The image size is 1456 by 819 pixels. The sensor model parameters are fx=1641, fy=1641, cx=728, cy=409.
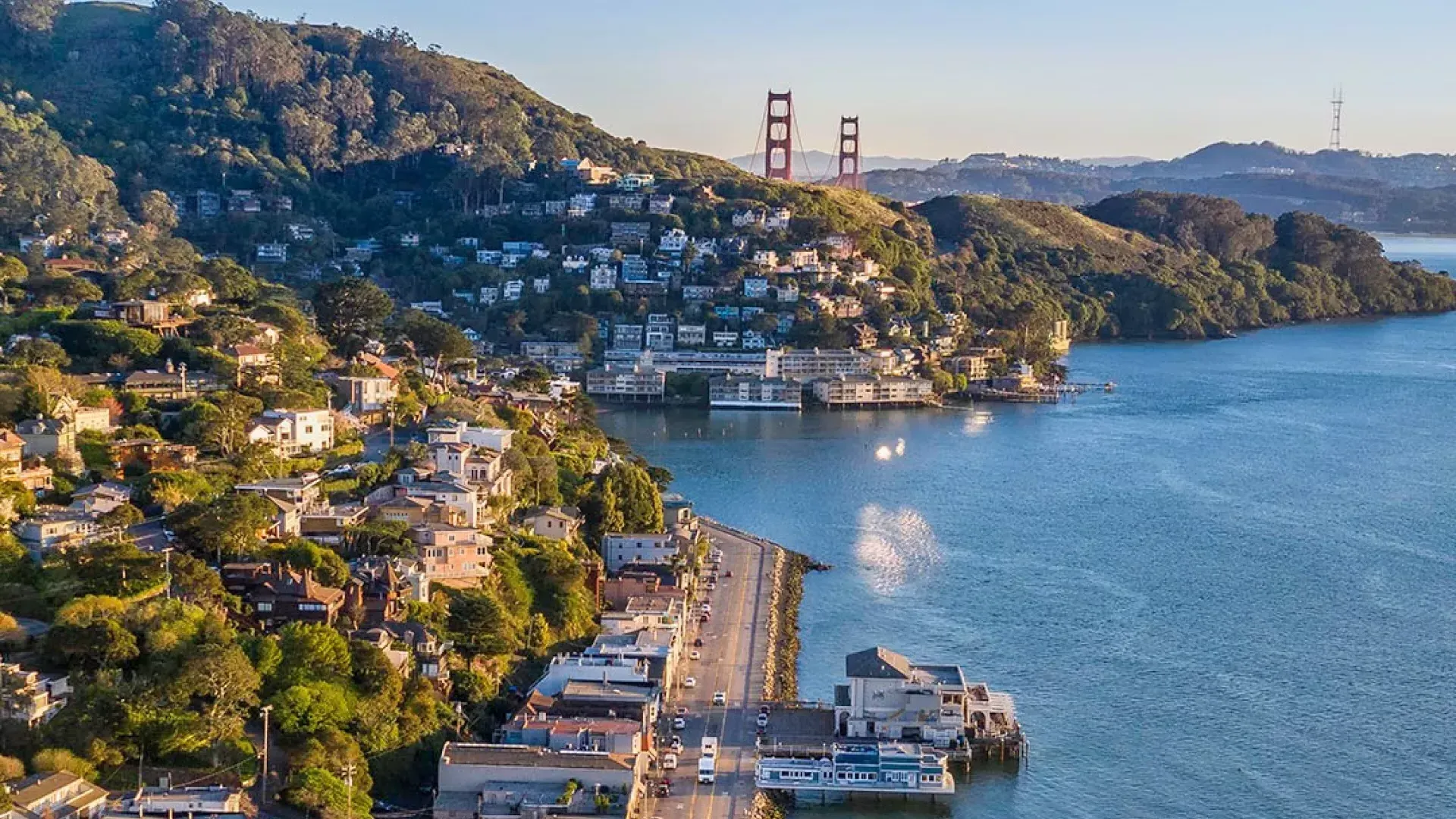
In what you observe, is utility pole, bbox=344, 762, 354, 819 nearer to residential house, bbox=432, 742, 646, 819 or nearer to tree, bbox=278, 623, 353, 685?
residential house, bbox=432, 742, 646, 819

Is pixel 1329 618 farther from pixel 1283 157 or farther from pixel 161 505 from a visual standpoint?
pixel 1283 157

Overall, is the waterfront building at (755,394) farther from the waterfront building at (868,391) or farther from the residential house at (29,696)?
the residential house at (29,696)

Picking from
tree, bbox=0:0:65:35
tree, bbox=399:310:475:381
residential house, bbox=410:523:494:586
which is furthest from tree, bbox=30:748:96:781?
tree, bbox=0:0:65:35

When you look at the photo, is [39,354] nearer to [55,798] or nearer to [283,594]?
[283,594]

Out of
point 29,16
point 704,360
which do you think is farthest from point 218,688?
point 29,16

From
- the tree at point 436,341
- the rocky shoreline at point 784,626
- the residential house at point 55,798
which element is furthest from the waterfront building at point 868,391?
the residential house at point 55,798

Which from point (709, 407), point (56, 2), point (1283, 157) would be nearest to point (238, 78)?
point (56, 2)
